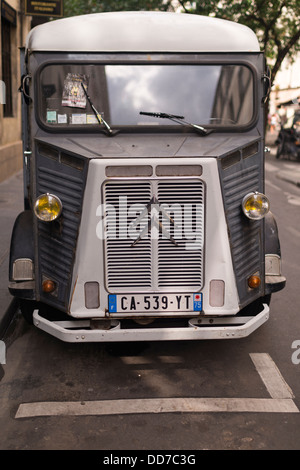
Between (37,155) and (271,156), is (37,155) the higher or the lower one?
the higher one

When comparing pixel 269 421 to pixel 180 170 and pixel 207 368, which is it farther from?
pixel 180 170

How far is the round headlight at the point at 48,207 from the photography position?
4246 mm

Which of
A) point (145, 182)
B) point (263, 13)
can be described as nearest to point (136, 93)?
point (145, 182)

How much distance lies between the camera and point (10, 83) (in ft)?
54.2

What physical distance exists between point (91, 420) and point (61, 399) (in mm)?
407

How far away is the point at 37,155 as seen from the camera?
457cm

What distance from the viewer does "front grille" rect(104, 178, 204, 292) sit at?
4109mm

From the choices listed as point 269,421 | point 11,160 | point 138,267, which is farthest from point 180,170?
point 11,160

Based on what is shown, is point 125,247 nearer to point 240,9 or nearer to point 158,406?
point 158,406

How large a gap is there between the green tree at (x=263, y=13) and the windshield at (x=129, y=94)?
14.4m

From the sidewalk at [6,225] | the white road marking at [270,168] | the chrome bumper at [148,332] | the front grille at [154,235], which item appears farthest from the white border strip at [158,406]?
the white road marking at [270,168]

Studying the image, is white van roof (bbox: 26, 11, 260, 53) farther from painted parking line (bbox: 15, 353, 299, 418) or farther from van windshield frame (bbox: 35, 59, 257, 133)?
painted parking line (bbox: 15, 353, 299, 418)

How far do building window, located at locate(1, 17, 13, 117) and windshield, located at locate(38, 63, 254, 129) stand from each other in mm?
11584

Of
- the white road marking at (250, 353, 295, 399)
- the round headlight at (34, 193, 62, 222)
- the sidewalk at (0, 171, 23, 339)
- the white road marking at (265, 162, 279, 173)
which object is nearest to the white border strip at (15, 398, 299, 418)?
the white road marking at (250, 353, 295, 399)
